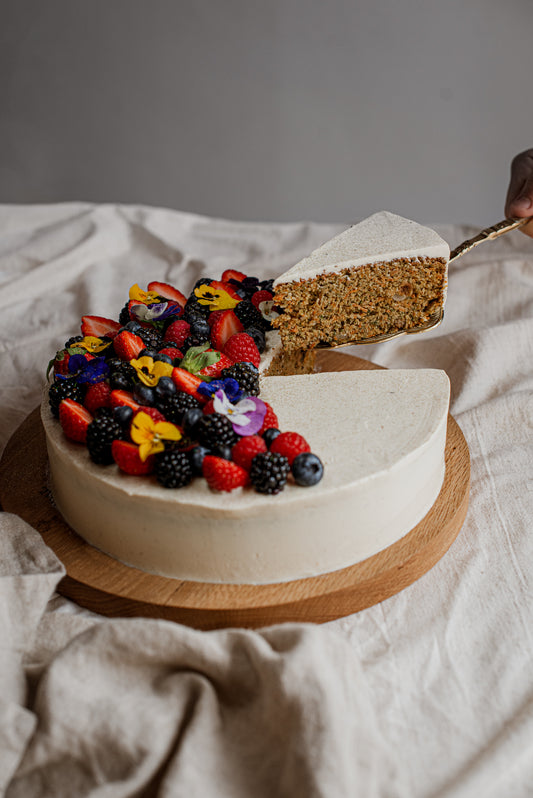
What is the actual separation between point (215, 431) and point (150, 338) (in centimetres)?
72

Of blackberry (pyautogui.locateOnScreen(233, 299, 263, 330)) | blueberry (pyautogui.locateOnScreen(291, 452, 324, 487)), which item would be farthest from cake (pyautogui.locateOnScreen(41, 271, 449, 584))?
blackberry (pyautogui.locateOnScreen(233, 299, 263, 330))

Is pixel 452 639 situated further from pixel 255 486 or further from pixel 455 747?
pixel 255 486

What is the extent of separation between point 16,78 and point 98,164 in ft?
2.75

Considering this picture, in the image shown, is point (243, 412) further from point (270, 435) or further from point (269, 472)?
point (269, 472)

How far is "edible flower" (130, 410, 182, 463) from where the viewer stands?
2150 mm

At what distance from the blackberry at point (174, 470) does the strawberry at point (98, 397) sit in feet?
1.26

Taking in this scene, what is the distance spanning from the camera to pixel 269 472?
2.06 metres

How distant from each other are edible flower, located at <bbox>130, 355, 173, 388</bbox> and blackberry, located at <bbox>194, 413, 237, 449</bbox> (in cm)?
32

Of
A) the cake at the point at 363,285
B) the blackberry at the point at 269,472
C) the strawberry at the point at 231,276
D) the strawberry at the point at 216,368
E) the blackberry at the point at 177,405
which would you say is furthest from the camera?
the strawberry at the point at 231,276

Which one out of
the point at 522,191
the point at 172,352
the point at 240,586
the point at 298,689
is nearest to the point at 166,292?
the point at 172,352

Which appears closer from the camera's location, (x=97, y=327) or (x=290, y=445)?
(x=290, y=445)

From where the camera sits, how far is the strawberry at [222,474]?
2.07m

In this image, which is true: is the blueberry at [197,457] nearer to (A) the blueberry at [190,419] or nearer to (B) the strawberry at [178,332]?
(A) the blueberry at [190,419]

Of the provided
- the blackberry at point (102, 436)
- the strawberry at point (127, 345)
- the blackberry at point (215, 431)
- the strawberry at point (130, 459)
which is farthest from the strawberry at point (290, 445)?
the strawberry at point (127, 345)
